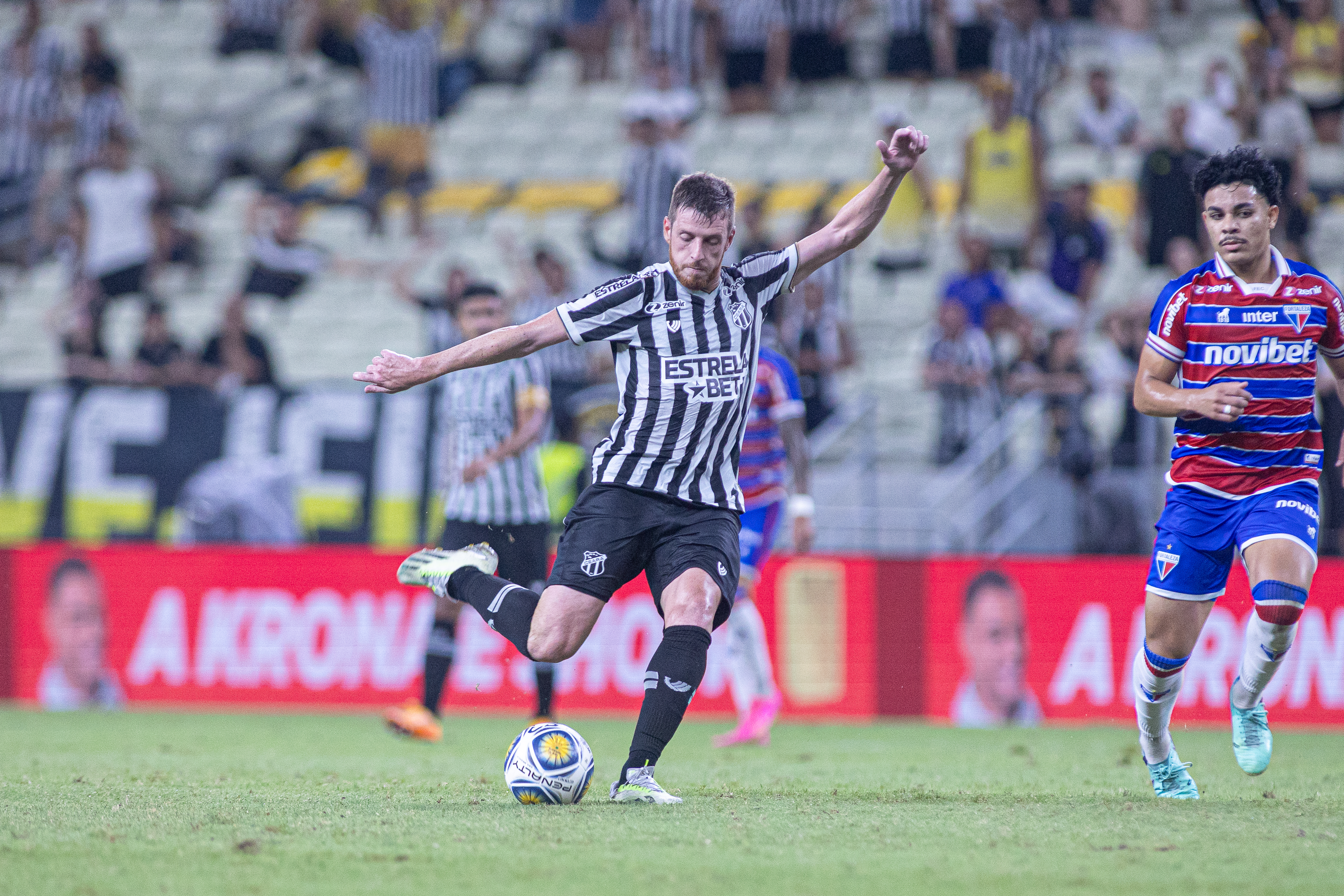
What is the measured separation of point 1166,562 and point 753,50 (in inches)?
514

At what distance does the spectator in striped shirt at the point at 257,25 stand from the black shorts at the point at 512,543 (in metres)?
13.0

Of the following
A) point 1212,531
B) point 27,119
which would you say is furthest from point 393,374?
point 27,119

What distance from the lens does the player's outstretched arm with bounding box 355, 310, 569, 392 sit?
5422 mm

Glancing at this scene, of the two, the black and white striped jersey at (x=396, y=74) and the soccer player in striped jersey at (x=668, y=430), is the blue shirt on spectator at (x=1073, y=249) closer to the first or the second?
the black and white striped jersey at (x=396, y=74)

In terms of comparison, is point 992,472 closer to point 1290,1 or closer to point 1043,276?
point 1043,276

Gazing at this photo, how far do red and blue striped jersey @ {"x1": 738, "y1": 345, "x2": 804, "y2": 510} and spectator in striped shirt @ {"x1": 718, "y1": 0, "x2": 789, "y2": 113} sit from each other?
31.1 feet

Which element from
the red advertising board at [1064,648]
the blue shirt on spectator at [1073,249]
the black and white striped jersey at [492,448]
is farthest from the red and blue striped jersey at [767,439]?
the blue shirt on spectator at [1073,249]

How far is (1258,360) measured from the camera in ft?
18.7

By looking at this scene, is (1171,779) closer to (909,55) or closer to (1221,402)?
(1221,402)

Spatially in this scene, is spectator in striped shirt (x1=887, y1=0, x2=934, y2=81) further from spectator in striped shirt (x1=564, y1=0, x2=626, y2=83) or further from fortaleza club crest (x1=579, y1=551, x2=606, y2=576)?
fortaleza club crest (x1=579, y1=551, x2=606, y2=576)

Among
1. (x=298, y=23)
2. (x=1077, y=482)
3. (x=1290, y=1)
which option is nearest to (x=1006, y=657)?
(x=1077, y=482)

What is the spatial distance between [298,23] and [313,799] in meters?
16.2

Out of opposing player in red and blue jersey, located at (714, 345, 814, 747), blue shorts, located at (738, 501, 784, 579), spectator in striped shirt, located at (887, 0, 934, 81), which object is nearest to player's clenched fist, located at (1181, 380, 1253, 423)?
opposing player in red and blue jersey, located at (714, 345, 814, 747)

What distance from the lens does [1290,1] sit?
50.2 ft
